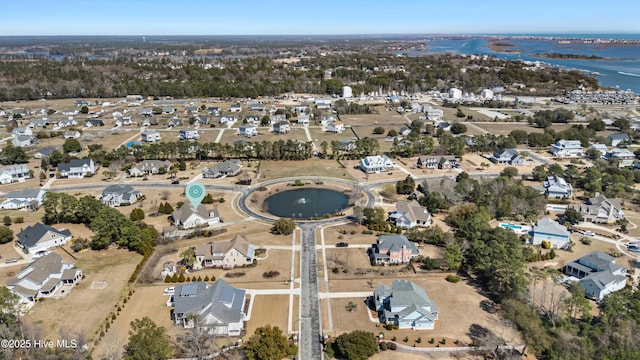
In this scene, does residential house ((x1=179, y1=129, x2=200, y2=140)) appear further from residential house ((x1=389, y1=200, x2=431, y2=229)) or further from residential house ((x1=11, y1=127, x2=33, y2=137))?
→ residential house ((x1=389, y1=200, x2=431, y2=229))

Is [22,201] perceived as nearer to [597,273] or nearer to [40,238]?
[40,238]

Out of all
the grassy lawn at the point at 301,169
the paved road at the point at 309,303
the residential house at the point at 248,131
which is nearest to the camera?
the paved road at the point at 309,303

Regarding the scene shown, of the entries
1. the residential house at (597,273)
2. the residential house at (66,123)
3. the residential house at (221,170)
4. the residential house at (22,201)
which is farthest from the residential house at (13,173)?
the residential house at (597,273)

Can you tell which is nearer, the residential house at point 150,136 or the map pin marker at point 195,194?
the map pin marker at point 195,194

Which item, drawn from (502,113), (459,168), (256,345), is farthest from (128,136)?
(502,113)

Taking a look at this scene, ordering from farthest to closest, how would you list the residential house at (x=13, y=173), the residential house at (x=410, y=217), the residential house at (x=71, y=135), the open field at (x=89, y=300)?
1. the residential house at (x=71, y=135)
2. the residential house at (x=13, y=173)
3. the residential house at (x=410, y=217)
4. the open field at (x=89, y=300)

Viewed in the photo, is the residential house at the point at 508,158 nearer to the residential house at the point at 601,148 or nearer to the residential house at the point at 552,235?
the residential house at the point at 601,148

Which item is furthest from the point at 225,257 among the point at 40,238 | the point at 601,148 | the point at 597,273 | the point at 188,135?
the point at 601,148
